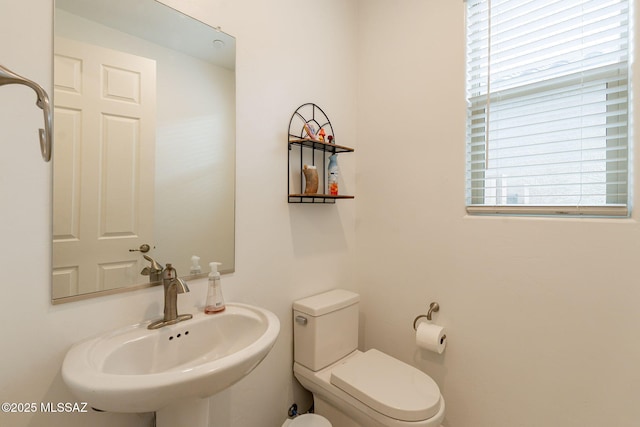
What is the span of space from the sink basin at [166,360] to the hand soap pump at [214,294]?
0.09 ft

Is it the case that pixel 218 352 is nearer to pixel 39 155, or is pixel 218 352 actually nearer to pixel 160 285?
pixel 160 285

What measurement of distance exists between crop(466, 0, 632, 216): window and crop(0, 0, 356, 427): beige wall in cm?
72

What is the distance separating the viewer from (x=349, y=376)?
1.24 metres

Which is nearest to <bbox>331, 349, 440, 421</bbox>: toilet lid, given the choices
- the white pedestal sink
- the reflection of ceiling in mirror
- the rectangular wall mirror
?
the white pedestal sink

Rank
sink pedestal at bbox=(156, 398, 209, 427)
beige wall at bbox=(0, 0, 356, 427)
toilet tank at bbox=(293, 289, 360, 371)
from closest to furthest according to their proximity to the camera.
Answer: beige wall at bbox=(0, 0, 356, 427)
sink pedestal at bbox=(156, 398, 209, 427)
toilet tank at bbox=(293, 289, 360, 371)

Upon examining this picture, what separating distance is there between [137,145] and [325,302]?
106 cm

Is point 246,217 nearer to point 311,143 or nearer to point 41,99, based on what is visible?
point 311,143

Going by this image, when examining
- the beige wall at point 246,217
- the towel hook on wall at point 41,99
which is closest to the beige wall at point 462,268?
the beige wall at point 246,217

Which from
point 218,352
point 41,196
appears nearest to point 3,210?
point 41,196

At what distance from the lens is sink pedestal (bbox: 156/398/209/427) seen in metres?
0.84

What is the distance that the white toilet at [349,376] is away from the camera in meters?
1.07

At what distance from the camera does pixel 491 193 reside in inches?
52.5

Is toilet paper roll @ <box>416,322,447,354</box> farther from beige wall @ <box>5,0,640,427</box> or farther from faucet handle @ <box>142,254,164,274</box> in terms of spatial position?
faucet handle @ <box>142,254,164,274</box>

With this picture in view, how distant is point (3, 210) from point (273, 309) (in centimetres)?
98
